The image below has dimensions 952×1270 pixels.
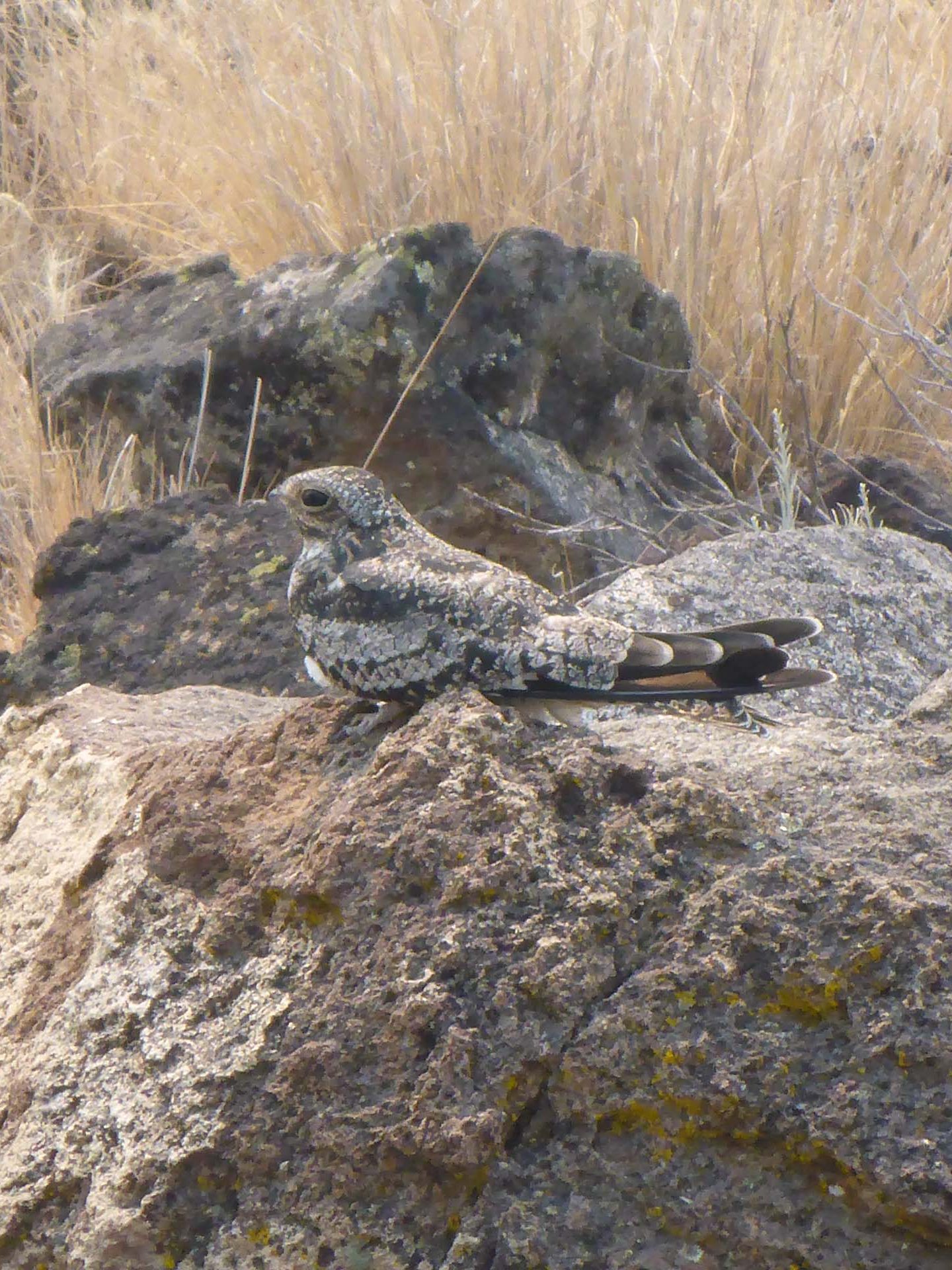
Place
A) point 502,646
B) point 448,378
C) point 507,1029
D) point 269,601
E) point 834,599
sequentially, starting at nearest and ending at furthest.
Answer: point 507,1029 < point 502,646 < point 834,599 < point 269,601 < point 448,378

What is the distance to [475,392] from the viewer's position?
4.51 meters

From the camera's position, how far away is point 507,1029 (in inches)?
62.7

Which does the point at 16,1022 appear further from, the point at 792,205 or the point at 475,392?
the point at 792,205

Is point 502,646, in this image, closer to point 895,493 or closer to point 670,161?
point 895,493

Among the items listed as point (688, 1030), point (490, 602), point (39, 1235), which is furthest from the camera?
point (490, 602)

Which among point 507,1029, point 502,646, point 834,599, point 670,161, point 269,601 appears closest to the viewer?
point 507,1029

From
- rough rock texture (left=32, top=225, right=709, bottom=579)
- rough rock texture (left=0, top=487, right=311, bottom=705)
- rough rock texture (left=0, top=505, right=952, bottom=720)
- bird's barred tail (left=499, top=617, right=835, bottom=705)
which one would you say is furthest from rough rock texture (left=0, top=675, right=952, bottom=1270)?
rough rock texture (left=32, top=225, right=709, bottom=579)

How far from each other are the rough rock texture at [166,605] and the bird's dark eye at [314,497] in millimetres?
1141

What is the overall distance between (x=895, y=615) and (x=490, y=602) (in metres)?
1.56

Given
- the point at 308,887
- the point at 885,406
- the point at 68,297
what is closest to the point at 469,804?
the point at 308,887

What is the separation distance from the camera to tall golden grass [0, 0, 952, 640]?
5.27 m

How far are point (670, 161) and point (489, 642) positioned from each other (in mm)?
3733

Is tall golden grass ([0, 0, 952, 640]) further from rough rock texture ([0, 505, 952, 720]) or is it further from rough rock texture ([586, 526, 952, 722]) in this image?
rough rock texture ([586, 526, 952, 722])

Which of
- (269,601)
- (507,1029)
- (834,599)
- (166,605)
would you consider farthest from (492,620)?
(166,605)
